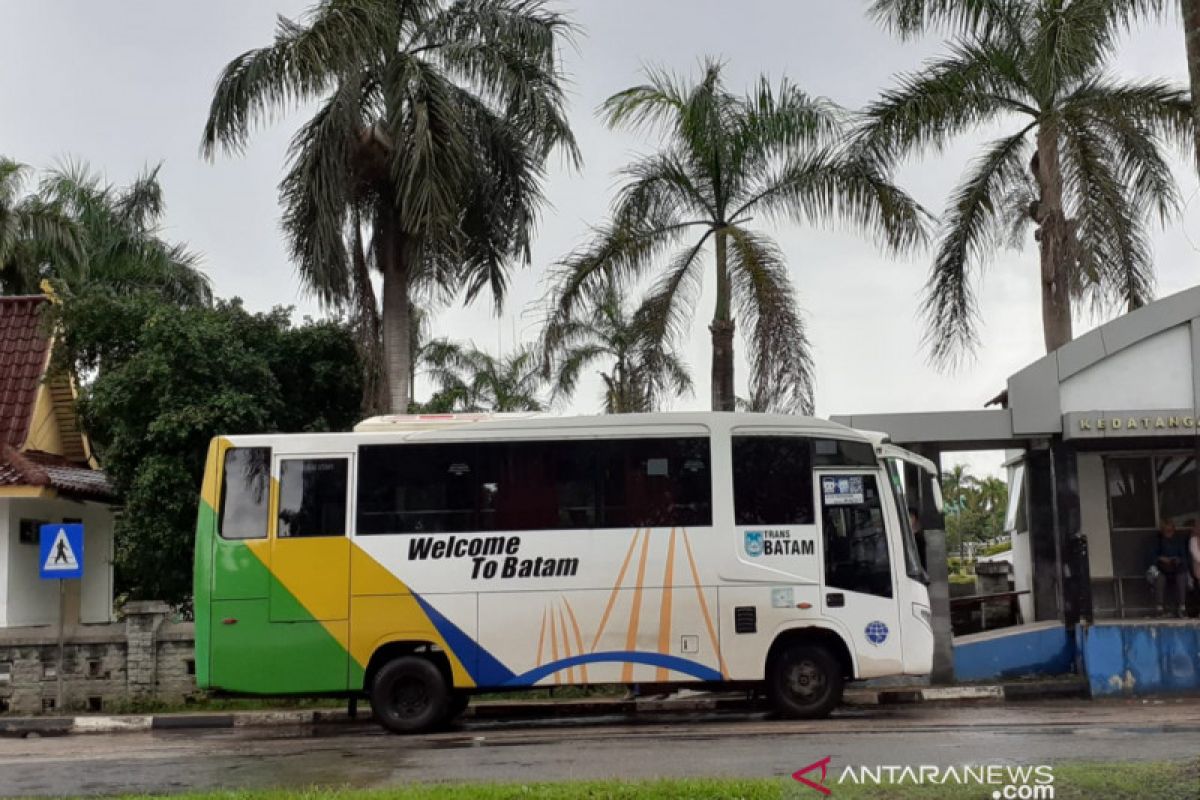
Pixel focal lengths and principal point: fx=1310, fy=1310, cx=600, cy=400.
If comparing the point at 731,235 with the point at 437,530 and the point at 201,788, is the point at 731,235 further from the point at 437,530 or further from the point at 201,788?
the point at 201,788

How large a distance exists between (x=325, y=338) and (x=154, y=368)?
10.8ft

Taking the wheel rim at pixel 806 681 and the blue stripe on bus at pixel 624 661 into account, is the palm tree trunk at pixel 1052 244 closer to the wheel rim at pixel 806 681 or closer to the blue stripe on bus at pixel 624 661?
the wheel rim at pixel 806 681

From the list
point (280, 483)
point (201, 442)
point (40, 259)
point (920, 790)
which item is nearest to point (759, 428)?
point (280, 483)

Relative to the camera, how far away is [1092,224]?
19.7 meters

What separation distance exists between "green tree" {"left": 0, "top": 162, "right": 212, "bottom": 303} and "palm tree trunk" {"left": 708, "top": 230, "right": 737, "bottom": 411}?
14.6 m

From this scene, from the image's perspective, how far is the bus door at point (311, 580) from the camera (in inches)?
575

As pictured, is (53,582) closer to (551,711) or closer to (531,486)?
(551,711)

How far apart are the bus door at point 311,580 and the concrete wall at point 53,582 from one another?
9026mm

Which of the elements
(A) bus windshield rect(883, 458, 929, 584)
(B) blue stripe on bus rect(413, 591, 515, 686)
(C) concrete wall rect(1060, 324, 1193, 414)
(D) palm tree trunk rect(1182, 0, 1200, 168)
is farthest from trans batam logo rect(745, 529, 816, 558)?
(D) palm tree trunk rect(1182, 0, 1200, 168)

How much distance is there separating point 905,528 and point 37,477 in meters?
13.5

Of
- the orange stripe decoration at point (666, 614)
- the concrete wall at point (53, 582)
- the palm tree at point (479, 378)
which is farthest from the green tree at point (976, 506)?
the orange stripe decoration at point (666, 614)

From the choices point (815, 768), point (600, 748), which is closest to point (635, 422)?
point (600, 748)

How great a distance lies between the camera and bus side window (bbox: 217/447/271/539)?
14.7 meters

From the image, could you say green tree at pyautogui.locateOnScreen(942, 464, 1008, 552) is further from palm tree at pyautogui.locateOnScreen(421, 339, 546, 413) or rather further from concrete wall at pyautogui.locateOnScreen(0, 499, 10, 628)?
concrete wall at pyautogui.locateOnScreen(0, 499, 10, 628)
